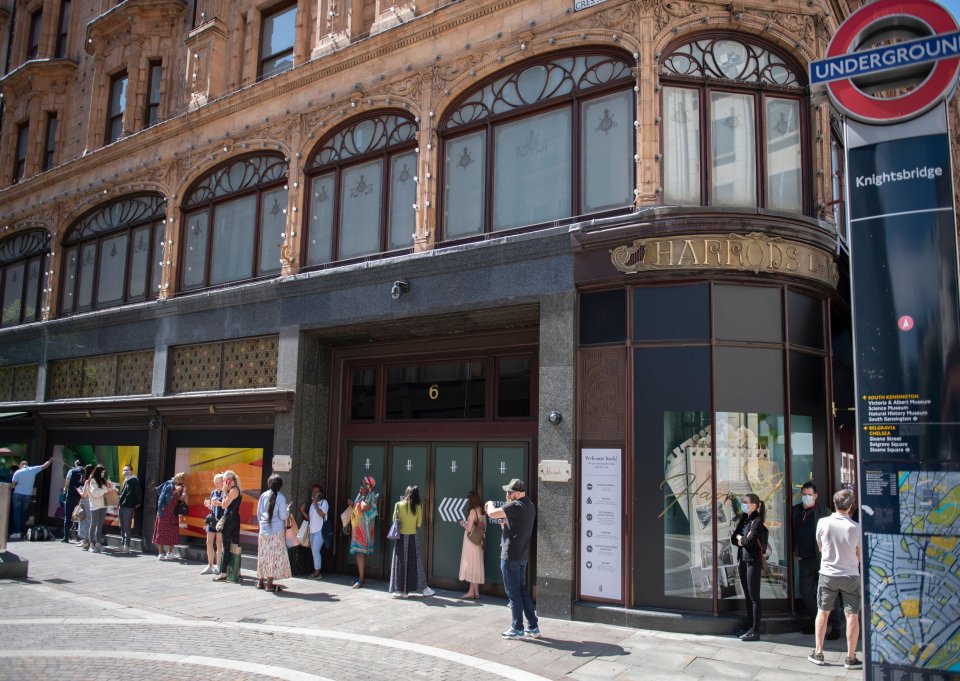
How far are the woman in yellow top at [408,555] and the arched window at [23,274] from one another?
14.5 meters

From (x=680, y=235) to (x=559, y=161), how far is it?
2.62 m

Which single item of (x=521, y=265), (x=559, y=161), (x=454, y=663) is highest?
(x=559, y=161)

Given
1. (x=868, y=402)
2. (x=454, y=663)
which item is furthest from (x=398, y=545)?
(x=868, y=402)

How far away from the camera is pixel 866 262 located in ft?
21.6

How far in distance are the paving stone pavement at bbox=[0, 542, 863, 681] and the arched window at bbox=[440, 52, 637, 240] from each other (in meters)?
5.86

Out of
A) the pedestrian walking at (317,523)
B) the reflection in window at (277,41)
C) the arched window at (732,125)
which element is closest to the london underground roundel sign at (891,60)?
the arched window at (732,125)

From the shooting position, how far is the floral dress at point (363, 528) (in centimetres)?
1284

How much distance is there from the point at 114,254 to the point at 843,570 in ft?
56.9

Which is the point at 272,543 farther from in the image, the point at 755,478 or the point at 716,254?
Result: the point at 716,254

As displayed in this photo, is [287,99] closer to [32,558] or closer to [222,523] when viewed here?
[222,523]

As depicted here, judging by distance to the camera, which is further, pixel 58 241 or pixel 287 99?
pixel 58 241

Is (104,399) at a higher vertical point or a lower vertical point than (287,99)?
lower

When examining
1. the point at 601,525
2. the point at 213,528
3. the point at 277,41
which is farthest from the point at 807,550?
the point at 277,41

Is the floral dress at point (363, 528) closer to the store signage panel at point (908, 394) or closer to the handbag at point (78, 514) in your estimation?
the handbag at point (78, 514)
